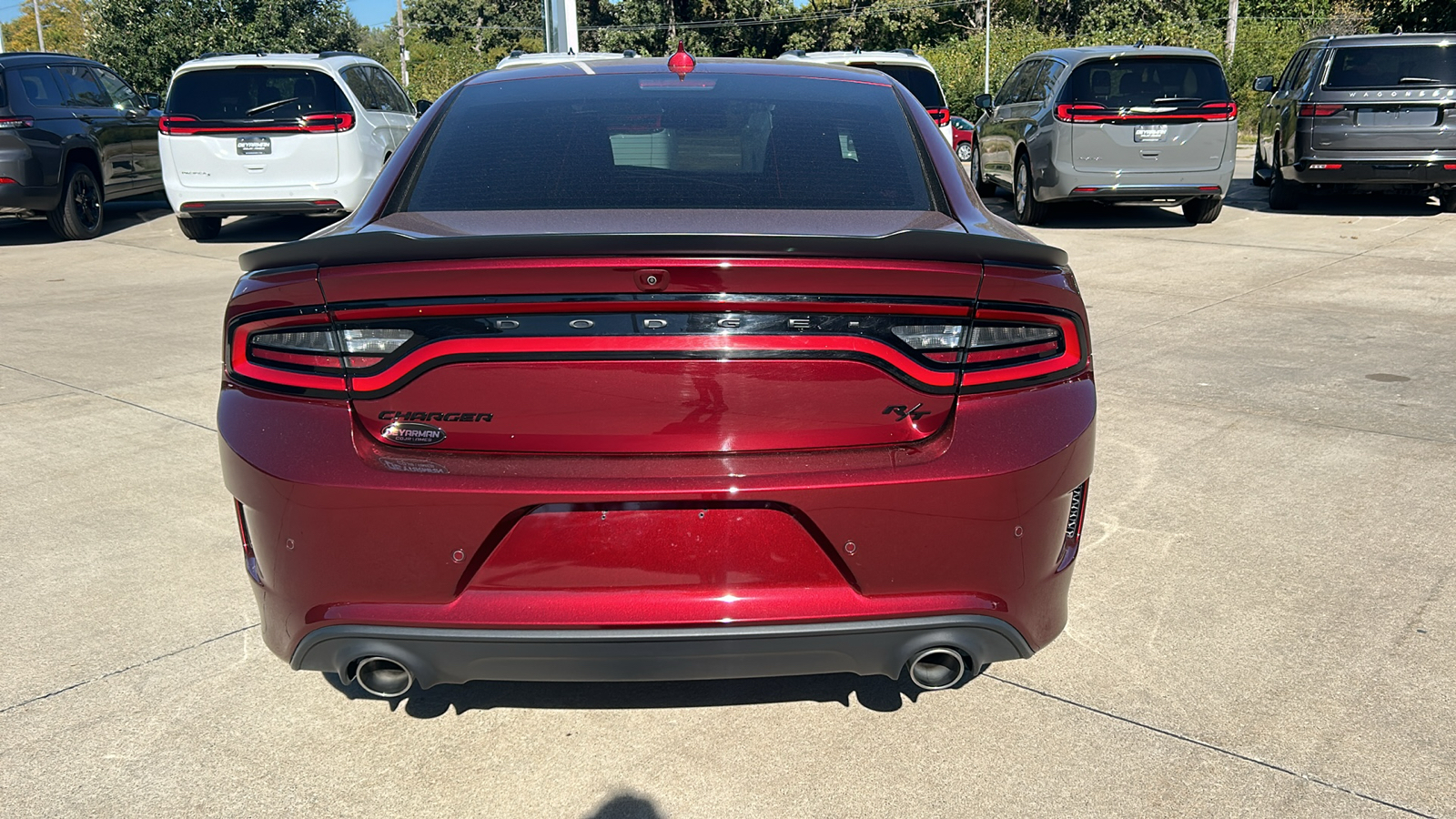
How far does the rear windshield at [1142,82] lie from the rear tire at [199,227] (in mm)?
8761

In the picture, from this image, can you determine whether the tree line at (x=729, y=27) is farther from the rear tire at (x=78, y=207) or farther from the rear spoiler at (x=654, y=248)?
the rear spoiler at (x=654, y=248)

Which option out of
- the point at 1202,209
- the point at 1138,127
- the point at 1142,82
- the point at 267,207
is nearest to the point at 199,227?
the point at 267,207

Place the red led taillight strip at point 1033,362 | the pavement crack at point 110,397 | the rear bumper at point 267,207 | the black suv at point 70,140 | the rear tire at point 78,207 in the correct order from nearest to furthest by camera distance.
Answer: the red led taillight strip at point 1033,362 < the pavement crack at point 110,397 < the rear bumper at point 267,207 < the black suv at point 70,140 < the rear tire at point 78,207

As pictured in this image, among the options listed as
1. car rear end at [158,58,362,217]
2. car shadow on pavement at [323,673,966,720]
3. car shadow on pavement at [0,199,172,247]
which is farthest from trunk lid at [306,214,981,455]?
car shadow on pavement at [0,199,172,247]

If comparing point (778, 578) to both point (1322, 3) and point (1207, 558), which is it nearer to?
point (1207, 558)

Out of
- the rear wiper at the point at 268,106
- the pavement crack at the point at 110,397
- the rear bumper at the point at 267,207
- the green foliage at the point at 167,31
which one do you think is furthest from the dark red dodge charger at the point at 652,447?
the green foliage at the point at 167,31

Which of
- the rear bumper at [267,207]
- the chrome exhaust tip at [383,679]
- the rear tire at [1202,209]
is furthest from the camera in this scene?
the rear tire at [1202,209]

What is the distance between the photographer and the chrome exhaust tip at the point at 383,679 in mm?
2654

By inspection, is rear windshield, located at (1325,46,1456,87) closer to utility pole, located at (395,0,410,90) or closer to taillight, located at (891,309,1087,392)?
taillight, located at (891,309,1087,392)

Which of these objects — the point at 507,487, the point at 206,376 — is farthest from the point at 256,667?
the point at 206,376

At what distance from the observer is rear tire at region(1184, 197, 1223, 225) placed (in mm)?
12705

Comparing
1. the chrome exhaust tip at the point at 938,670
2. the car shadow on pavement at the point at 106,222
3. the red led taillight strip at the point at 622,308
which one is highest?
the red led taillight strip at the point at 622,308

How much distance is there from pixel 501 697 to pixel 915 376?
144cm

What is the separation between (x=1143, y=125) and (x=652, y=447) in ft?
35.0
